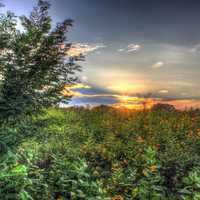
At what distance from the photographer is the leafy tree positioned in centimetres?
809

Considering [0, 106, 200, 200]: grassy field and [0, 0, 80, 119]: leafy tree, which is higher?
[0, 0, 80, 119]: leafy tree

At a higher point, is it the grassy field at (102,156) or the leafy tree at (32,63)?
the leafy tree at (32,63)

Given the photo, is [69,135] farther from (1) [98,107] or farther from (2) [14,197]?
(2) [14,197]

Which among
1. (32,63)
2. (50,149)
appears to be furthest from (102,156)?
(32,63)

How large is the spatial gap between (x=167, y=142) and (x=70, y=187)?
26.9ft

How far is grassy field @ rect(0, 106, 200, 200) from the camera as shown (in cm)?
705

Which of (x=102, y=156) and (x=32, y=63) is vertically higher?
(x=32, y=63)

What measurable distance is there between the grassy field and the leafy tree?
0.46 m

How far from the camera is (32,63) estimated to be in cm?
883

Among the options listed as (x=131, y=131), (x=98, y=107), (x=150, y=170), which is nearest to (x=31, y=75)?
(x=150, y=170)

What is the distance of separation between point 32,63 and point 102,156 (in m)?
6.22

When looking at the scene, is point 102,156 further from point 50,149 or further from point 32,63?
point 32,63

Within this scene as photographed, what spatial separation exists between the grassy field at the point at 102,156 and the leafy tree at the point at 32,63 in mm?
460

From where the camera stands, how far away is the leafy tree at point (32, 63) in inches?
319
